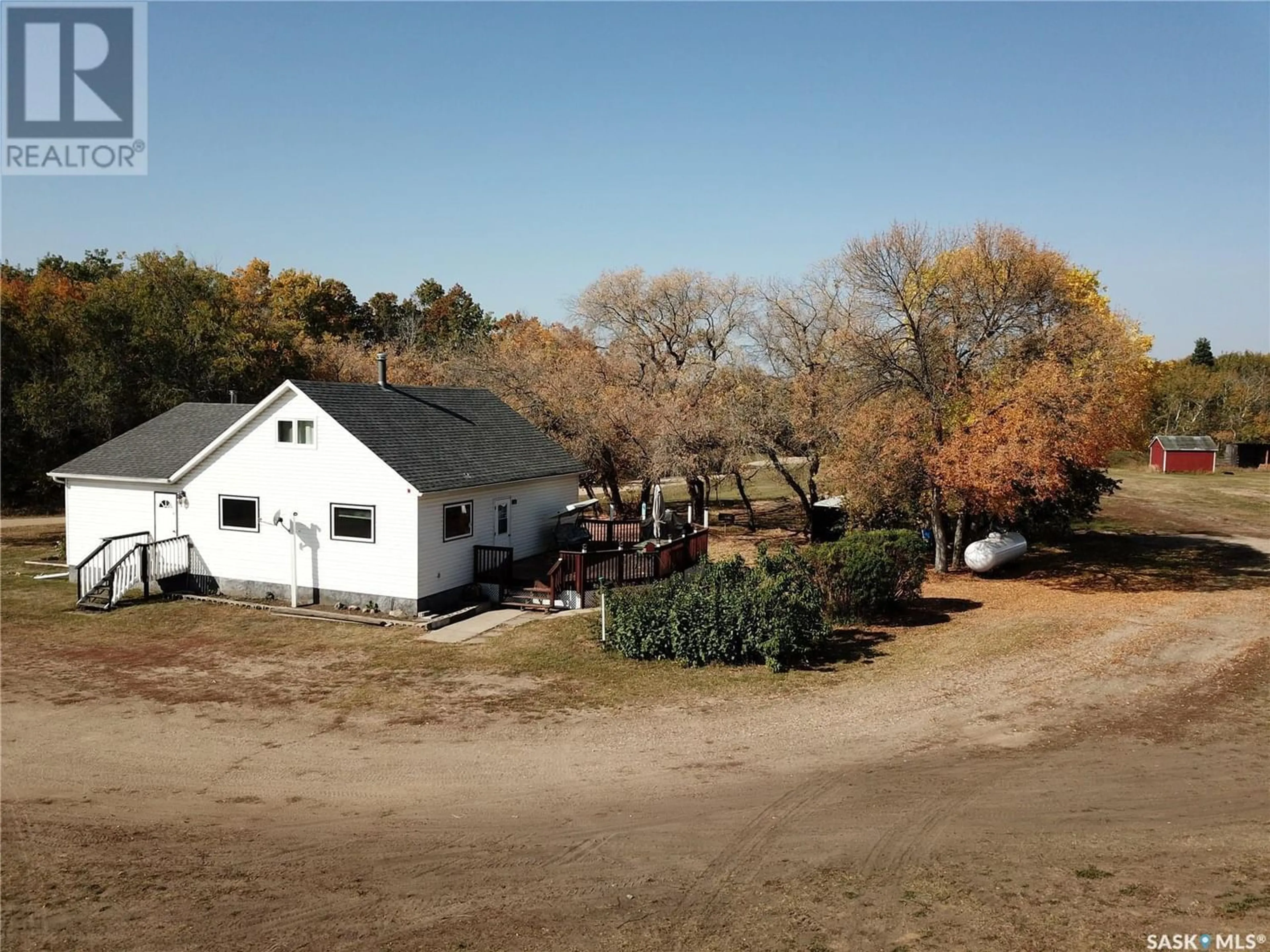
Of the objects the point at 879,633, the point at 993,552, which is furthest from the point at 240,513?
the point at 993,552

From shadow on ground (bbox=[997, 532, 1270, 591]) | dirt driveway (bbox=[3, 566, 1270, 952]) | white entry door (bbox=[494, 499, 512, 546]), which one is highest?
white entry door (bbox=[494, 499, 512, 546])

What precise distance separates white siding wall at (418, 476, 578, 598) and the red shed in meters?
53.2

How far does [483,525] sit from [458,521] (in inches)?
42.7

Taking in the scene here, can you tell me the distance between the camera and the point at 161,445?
26.2 meters

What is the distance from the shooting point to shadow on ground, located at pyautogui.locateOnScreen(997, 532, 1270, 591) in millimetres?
25844

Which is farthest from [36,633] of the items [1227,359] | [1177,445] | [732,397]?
[1227,359]

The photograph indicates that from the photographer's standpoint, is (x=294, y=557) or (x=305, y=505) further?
(x=294, y=557)

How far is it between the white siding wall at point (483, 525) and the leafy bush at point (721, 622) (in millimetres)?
5432

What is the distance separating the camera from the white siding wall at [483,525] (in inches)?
846

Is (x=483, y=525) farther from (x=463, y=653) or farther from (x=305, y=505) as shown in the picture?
(x=463, y=653)

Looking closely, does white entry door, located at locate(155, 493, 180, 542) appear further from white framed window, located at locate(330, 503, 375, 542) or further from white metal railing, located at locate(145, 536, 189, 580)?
white framed window, located at locate(330, 503, 375, 542)

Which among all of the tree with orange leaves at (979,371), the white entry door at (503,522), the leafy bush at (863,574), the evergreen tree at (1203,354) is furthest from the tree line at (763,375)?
the evergreen tree at (1203,354)

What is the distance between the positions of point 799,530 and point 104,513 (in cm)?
2517

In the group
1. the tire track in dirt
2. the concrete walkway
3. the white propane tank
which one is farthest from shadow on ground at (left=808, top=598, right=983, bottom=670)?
the concrete walkway
